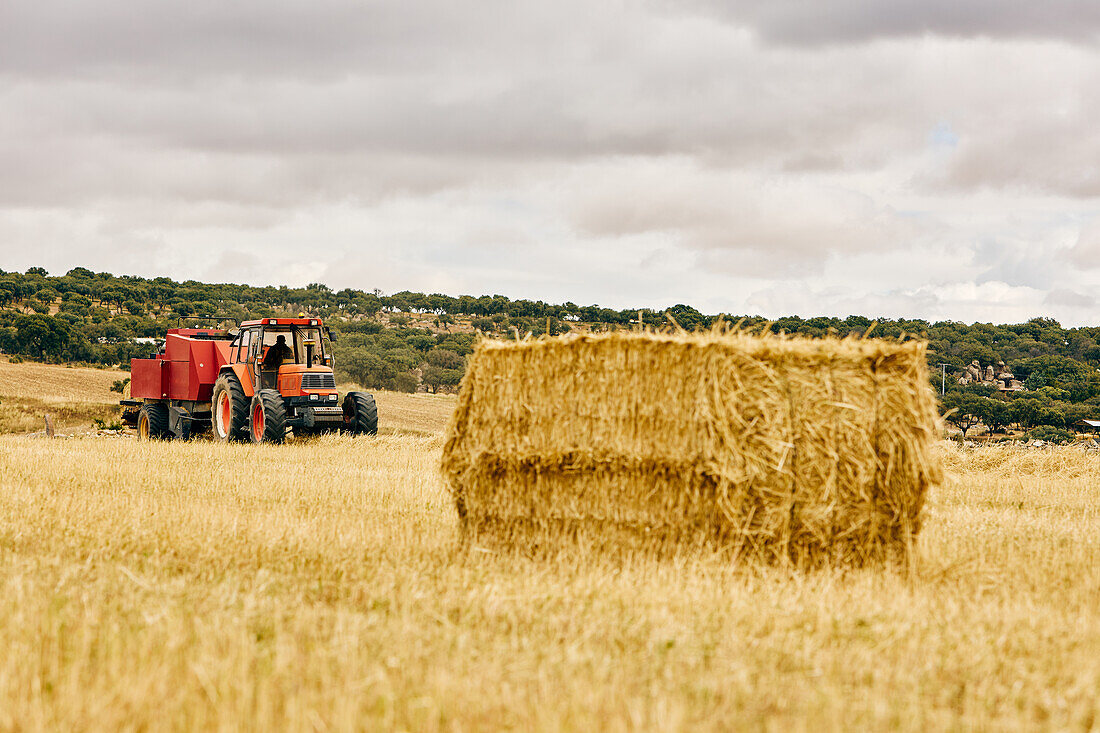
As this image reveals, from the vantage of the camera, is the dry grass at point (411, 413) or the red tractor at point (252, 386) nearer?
the red tractor at point (252, 386)

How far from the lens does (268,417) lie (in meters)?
18.2

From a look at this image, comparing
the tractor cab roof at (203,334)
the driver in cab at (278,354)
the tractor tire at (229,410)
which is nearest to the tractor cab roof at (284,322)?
the driver in cab at (278,354)

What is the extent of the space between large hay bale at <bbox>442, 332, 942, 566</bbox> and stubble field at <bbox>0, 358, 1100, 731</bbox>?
0.32m

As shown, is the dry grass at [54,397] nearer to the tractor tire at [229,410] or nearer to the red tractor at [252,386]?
the red tractor at [252,386]

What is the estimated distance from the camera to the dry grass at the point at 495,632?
3.84 meters

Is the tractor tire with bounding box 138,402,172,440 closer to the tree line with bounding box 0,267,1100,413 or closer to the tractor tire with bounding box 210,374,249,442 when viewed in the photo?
the tractor tire with bounding box 210,374,249,442

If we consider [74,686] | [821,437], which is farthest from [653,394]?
[74,686]

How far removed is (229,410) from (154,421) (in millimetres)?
3655

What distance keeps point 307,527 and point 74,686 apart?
4.43 m

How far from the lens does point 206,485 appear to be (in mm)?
11875

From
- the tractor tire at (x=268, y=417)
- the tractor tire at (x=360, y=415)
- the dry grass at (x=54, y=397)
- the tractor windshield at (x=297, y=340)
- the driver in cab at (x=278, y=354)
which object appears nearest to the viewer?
the tractor tire at (x=268, y=417)

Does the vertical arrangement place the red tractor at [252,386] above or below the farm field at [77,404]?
above

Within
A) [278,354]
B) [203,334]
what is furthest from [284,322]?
[203,334]

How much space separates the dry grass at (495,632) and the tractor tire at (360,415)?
10805 mm
